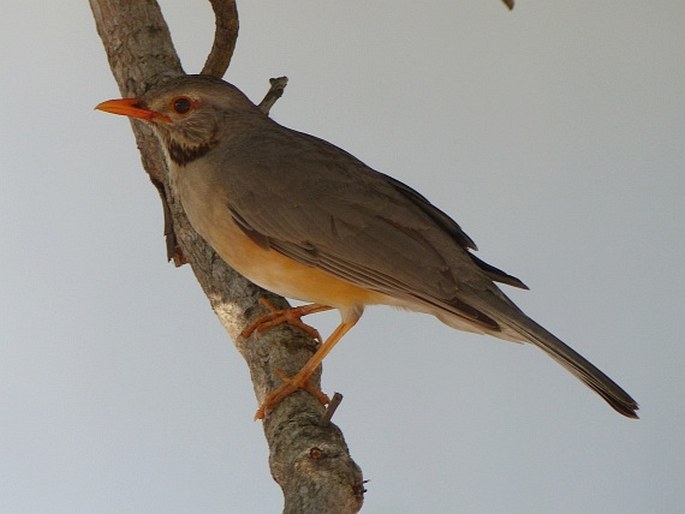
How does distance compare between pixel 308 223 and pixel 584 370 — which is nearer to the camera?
pixel 584 370

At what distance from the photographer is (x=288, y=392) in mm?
3322

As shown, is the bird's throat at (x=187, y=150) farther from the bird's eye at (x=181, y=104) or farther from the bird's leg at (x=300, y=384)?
the bird's leg at (x=300, y=384)

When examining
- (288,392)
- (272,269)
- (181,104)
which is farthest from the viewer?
(181,104)

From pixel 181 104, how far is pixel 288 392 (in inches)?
39.2

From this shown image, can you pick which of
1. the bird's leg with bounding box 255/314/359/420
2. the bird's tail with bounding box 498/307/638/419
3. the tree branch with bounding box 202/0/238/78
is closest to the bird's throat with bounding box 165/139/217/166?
the tree branch with bounding box 202/0/238/78

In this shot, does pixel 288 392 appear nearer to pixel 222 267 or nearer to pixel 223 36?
pixel 222 267

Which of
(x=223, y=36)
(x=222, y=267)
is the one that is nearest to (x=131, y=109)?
(x=222, y=267)

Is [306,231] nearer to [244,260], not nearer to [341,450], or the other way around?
[244,260]

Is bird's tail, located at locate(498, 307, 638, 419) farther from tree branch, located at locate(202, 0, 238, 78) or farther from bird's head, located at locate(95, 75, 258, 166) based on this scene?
tree branch, located at locate(202, 0, 238, 78)

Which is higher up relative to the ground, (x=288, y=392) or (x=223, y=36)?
(x=223, y=36)

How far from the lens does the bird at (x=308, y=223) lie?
132 inches

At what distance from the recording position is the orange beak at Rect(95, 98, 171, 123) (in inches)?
138

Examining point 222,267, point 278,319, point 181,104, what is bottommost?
point 278,319

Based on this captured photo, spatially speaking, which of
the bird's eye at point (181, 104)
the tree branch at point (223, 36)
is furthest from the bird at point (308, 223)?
the tree branch at point (223, 36)
